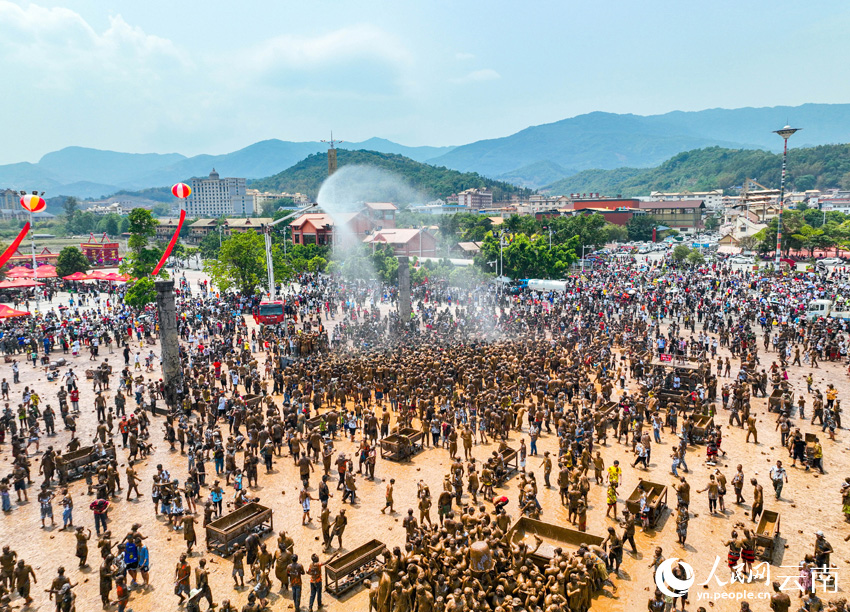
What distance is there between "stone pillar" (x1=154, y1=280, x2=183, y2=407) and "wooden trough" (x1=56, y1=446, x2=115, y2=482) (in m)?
6.39

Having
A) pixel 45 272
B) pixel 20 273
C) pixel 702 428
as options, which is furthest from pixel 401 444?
pixel 20 273

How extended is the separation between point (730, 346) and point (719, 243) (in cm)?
9484

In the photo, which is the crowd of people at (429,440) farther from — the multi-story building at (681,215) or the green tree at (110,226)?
the green tree at (110,226)

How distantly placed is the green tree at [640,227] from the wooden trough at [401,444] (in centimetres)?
11863

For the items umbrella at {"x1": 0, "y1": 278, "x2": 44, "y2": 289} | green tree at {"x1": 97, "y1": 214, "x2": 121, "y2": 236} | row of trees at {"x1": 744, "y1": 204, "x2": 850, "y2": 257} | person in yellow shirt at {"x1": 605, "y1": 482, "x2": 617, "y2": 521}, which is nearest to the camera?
person in yellow shirt at {"x1": 605, "y1": 482, "x2": 617, "y2": 521}

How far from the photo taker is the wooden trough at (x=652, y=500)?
15648 millimetres

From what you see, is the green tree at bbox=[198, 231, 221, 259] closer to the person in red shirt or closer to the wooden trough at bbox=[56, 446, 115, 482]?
the wooden trough at bbox=[56, 446, 115, 482]

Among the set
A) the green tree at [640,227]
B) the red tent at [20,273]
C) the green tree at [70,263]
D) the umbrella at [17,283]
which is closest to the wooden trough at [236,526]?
the umbrella at [17,283]

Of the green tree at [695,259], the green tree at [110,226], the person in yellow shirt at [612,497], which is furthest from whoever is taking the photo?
the green tree at [110,226]

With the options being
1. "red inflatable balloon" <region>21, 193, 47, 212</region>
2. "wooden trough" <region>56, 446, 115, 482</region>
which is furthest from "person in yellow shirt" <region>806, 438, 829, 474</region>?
"red inflatable balloon" <region>21, 193, 47, 212</region>

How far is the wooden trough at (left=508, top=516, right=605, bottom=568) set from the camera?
13.7m

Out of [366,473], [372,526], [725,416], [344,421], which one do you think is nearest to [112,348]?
[344,421]

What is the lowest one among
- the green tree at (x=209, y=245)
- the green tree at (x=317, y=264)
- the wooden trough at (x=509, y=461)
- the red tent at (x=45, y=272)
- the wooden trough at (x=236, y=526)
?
the wooden trough at (x=509, y=461)

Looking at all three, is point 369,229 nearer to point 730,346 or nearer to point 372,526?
point 730,346
